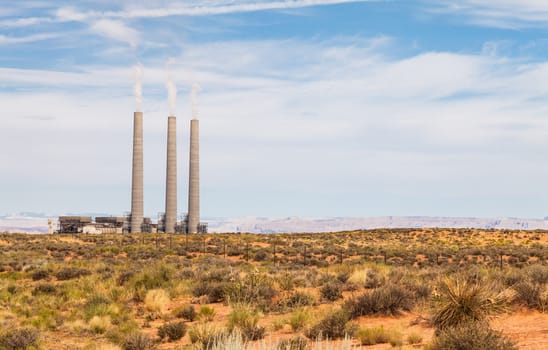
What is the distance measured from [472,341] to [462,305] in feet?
13.4

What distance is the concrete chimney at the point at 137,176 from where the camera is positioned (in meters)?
94.0

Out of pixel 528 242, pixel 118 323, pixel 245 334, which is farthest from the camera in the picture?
pixel 528 242

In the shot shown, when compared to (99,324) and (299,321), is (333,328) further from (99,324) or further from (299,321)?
(99,324)


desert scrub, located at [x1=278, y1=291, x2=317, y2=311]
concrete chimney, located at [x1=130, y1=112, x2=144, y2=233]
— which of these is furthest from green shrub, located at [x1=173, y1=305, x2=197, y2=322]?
concrete chimney, located at [x1=130, y1=112, x2=144, y2=233]

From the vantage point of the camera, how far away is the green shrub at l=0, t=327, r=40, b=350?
1576cm

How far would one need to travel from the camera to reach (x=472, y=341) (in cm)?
1139

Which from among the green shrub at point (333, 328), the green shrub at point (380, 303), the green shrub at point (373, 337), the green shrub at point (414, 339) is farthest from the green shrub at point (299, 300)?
the green shrub at point (414, 339)

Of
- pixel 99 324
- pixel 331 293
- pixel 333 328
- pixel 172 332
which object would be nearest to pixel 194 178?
pixel 331 293

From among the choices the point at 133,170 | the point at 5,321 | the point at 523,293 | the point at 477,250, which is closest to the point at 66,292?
the point at 5,321

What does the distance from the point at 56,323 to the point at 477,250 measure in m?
41.3

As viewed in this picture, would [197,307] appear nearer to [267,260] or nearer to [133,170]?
[267,260]

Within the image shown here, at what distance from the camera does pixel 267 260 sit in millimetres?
44875

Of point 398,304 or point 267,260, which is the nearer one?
point 398,304

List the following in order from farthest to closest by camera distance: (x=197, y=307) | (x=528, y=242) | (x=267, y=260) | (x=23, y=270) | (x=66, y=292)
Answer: (x=528, y=242), (x=267, y=260), (x=23, y=270), (x=66, y=292), (x=197, y=307)
